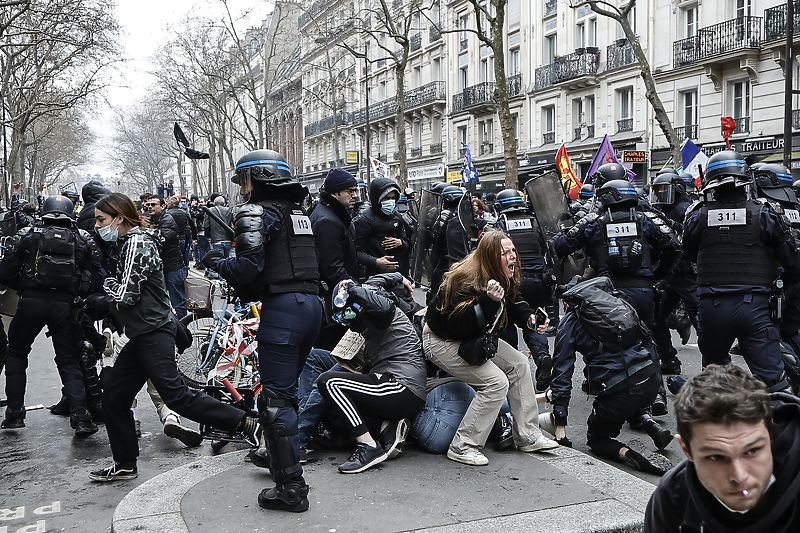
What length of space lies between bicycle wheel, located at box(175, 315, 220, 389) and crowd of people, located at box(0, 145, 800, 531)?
40.0 inches

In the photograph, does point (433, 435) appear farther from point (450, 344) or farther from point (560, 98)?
point (560, 98)

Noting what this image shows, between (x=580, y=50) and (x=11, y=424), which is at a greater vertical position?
(x=580, y=50)

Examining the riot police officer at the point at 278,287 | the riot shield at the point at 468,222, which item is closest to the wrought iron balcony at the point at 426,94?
the riot shield at the point at 468,222

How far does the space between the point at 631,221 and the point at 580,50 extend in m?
25.5

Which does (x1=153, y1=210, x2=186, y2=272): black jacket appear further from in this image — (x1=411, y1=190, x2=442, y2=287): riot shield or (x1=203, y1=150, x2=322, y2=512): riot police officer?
(x1=203, y1=150, x2=322, y2=512): riot police officer

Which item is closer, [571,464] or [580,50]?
[571,464]

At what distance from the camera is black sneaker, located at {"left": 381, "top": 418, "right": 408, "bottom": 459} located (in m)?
4.61

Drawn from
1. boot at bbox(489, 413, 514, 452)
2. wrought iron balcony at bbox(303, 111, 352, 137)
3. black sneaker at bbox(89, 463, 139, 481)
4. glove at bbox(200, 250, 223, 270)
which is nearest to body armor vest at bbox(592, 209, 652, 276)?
boot at bbox(489, 413, 514, 452)

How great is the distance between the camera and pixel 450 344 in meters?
4.66

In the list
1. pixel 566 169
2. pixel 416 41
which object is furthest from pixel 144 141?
pixel 566 169

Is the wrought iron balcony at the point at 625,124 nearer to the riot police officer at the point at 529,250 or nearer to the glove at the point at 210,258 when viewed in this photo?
the riot police officer at the point at 529,250

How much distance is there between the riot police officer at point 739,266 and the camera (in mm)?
5180

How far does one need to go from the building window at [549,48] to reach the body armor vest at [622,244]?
2792 cm

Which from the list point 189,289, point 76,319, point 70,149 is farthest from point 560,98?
point 70,149
